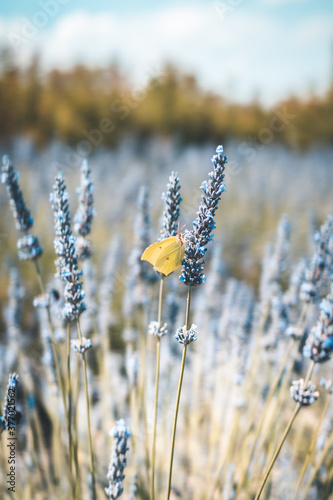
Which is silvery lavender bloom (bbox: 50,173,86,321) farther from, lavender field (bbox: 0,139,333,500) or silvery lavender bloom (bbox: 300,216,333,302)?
silvery lavender bloom (bbox: 300,216,333,302)

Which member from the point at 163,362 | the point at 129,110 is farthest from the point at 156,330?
the point at 129,110

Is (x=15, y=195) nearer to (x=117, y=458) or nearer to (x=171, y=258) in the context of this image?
(x=171, y=258)

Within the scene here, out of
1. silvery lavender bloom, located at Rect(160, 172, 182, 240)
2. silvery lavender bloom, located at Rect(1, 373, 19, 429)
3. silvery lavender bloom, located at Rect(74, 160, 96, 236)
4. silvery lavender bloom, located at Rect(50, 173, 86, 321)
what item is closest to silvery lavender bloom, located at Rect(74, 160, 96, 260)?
silvery lavender bloom, located at Rect(74, 160, 96, 236)

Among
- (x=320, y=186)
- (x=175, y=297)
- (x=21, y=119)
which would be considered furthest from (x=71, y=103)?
(x=175, y=297)

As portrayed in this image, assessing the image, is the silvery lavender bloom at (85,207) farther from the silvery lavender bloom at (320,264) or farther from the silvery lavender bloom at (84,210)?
the silvery lavender bloom at (320,264)

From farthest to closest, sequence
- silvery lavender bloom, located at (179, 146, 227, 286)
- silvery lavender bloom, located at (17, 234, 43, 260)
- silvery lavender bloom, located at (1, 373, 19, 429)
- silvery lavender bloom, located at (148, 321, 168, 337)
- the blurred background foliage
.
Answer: the blurred background foliage < silvery lavender bloom, located at (17, 234, 43, 260) < silvery lavender bloom, located at (148, 321, 168, 337) < silvery lavender bloom, located at (1, 373, 19, 429) < silvery lavender bloom, located at (179, 146, 227, 286)

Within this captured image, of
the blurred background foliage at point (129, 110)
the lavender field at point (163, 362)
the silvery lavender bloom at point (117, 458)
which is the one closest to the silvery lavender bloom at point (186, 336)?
the lavender field at point (163, 362)

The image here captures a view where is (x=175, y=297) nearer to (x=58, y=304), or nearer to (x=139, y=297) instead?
(x=139, y=297)
